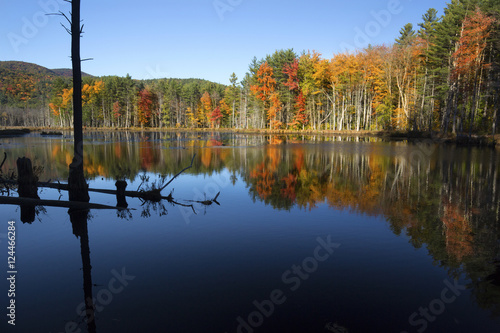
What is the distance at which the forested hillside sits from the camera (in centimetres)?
Answer: 4200

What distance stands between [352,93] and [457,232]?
2617 inches

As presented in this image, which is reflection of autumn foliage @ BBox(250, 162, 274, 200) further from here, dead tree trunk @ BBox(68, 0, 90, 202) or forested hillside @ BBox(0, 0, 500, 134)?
forested hillside @ BBox(0, 0, 500, 134)

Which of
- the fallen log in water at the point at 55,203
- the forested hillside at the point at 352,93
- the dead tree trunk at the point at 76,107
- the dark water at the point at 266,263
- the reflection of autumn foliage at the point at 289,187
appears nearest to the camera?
the dark water at the point at 266,263

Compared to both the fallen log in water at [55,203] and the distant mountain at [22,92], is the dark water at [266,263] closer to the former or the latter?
the fallen log in water at [55,203]

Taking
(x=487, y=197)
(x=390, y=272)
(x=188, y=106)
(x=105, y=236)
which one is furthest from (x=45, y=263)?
(x=188, y=106)

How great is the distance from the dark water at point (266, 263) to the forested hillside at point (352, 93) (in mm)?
35090

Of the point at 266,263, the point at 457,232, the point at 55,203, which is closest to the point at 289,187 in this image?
the point at 457,232

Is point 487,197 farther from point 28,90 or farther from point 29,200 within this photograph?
point 28,90

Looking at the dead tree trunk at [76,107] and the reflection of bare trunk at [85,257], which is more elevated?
the dead tree trunk at [76,107]

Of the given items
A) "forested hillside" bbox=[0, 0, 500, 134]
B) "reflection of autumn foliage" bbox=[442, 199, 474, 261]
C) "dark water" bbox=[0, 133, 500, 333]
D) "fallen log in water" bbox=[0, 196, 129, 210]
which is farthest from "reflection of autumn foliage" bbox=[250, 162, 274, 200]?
"forested hillside" bbox=[0, 0, 500, 134]

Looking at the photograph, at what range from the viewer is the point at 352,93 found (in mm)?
70750

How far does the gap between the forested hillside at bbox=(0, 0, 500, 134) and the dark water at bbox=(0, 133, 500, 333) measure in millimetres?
35090

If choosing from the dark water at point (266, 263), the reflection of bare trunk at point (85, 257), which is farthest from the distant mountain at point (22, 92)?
the dark water at point (266, 263)

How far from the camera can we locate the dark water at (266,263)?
4957 millimetres
